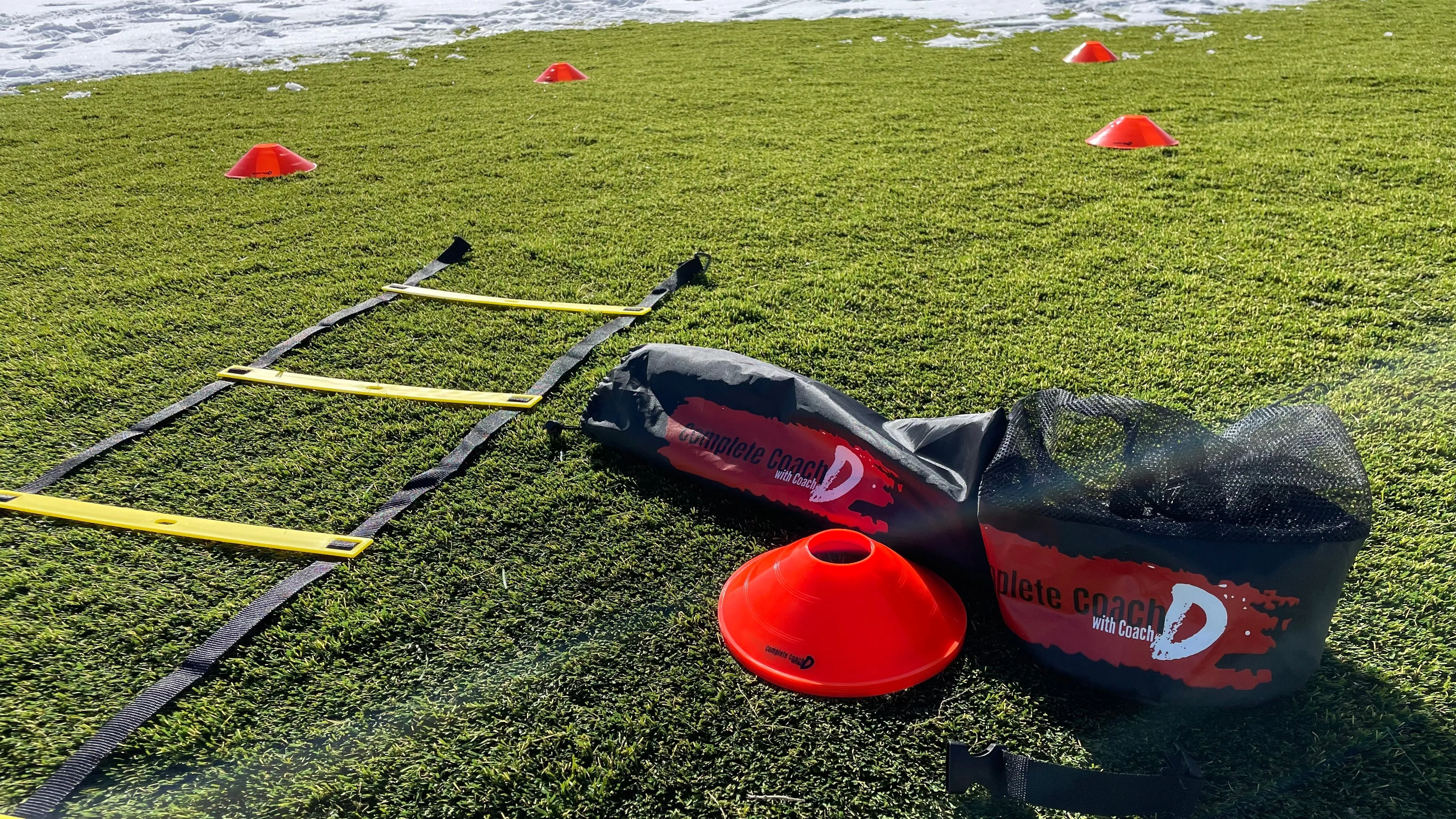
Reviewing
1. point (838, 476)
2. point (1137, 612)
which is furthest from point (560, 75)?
point (1137, 612)

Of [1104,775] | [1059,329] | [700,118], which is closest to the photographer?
[1104,775]

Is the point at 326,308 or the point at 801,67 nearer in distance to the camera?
the point at 326,308

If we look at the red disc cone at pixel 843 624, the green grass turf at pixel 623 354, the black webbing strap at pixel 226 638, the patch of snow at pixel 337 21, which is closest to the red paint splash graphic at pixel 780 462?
the green grass turf at pixel 623 354

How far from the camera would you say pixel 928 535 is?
251 cm

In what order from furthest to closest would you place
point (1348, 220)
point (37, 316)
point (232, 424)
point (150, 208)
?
point (150, 208) → point (1348, 220) → point (37, 316) → point (232, 424)

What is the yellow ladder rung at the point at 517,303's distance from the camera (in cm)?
433

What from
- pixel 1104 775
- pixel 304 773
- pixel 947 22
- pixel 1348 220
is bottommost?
pixel 304 773

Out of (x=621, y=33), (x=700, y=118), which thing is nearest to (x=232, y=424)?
(x=700, y=118)

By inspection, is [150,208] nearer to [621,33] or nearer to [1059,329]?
[1059,329]

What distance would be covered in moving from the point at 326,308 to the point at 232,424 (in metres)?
1.16

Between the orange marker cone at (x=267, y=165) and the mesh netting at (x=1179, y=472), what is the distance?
6140 mm

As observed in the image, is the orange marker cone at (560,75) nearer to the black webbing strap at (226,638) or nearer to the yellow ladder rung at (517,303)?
the yellow ladder rung at (517,303)

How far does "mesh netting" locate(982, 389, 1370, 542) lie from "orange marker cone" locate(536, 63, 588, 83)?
8531 mm

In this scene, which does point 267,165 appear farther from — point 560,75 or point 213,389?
point 560,75
